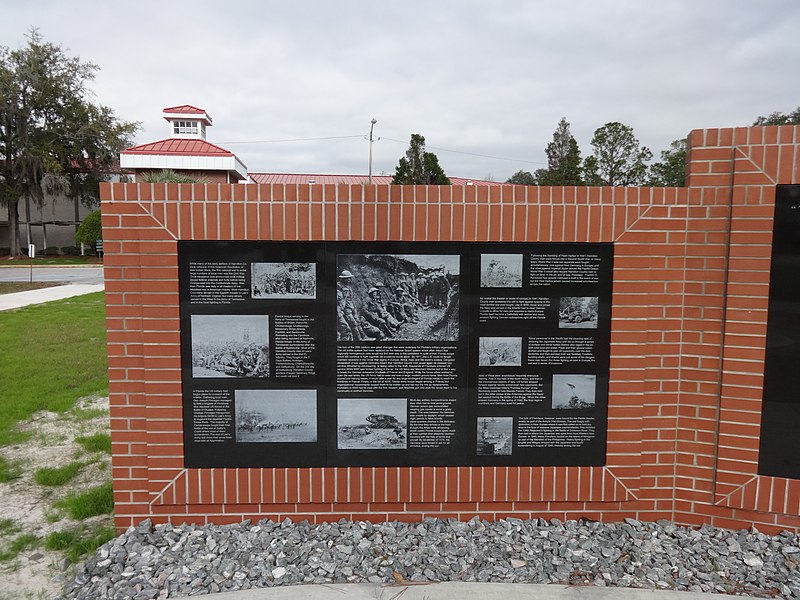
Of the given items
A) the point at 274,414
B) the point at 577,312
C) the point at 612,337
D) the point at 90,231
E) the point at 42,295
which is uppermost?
the point at 90,231

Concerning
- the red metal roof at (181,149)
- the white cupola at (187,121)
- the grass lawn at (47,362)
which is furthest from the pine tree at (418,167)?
the grass lawn at (47,362)

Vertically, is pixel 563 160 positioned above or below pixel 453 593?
above

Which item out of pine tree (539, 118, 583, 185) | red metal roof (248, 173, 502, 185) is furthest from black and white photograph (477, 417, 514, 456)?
red metal roof (248, 173, 502, 185)

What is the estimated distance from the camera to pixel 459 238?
343 cm

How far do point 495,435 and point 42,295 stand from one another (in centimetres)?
1788

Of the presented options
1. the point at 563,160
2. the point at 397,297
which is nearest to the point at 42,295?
the point at 397,297

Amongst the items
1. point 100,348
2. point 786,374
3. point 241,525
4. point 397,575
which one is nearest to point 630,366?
point 786,374

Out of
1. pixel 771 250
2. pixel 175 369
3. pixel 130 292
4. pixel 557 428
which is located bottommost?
pixel 557 428

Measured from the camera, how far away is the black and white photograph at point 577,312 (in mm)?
3494

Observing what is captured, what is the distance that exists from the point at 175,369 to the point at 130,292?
0.54 metres

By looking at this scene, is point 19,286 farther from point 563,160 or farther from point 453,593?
point 563,160

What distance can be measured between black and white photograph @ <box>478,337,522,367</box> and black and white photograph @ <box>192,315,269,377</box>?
1340 millimetres

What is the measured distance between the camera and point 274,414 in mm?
3535

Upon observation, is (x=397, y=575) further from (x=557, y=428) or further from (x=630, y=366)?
(x=630, y=366)
